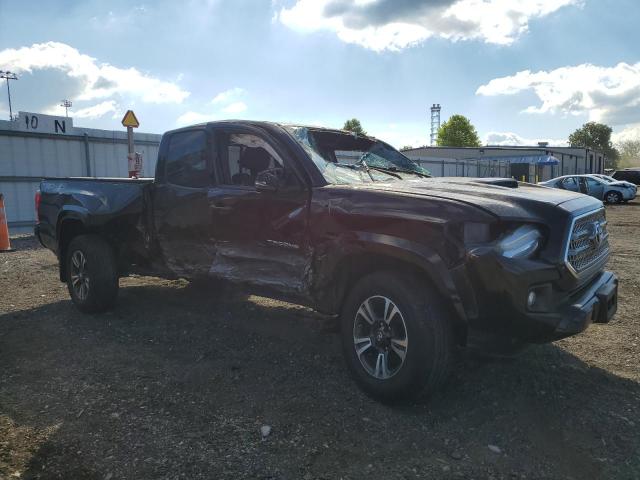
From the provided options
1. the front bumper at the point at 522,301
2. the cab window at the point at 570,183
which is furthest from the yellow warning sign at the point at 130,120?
the cab window at the point at 570,183

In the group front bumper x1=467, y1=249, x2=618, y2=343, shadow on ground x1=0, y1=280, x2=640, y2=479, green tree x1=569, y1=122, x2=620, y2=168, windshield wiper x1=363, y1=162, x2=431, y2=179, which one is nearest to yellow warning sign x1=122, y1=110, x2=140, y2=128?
shadow on ground x1=0, y1=280, x2=640, y2=479

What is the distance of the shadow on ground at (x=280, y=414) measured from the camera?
2770 mm

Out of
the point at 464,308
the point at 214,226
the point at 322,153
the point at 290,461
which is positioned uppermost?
the point at 322,153

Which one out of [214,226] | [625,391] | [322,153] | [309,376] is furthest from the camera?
[214,226]

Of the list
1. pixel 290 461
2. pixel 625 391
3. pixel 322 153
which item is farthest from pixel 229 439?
pixel 625 391

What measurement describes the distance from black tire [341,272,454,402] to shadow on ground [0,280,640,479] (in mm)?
184

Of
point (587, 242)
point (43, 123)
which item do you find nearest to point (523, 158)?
point (43, 123)

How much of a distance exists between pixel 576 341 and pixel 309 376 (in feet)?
7.91

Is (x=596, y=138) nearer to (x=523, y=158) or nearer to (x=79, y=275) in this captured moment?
(x=523, y=158)

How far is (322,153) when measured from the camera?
418 centimetres

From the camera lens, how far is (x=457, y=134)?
86500 millimetres

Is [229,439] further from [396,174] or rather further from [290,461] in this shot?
[396,174]

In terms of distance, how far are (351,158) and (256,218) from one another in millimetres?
1016

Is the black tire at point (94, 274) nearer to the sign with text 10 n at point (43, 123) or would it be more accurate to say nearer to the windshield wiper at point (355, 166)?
the windshield wiper at point (355, 166)
